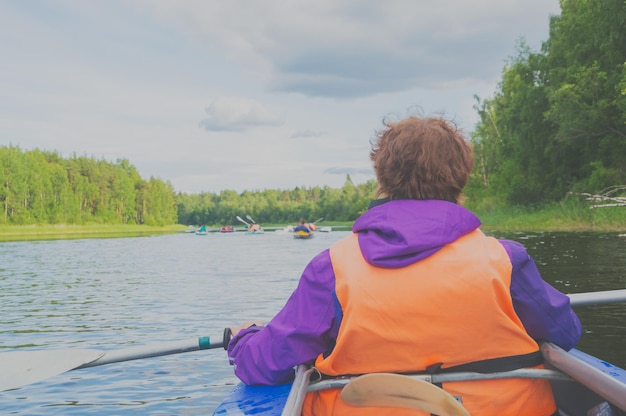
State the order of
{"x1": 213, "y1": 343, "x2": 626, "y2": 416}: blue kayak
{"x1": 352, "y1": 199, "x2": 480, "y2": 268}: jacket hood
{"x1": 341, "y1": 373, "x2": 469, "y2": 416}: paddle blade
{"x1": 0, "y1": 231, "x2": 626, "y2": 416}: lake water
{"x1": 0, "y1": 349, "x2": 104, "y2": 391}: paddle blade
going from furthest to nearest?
{"x1": 0, "y1": 231, "x2": 626, "y2": 416}: lake water
{"x1": 0, "y1": 349, "x2": 104, "y2": 391}: paddle blade
{"x1": 213, "y1": 343, "x2": 626, "y2": 416}: blue kayak
{"x1": 352, "y1": 199, "x2": 480, "y2": 268}: jacket hood
{"x1": 341, "y1": 373, "x2": 469, "y2": 416}: paddle blade

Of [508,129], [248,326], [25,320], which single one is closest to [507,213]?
[508,129]

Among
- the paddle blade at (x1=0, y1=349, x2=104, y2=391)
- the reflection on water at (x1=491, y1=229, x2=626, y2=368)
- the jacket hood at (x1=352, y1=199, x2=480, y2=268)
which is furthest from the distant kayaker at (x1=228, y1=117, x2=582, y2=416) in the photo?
the reflection on water at (x1=491, y1=229, x2=626, y2=368)

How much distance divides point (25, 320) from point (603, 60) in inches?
1057

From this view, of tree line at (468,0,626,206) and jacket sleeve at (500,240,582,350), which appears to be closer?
jacket sleeve at (500,240,582,350)

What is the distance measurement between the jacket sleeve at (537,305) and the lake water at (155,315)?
1851 mm

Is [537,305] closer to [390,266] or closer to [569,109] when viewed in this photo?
[390,266]

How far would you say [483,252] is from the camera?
5.81 feet

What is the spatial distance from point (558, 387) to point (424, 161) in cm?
127

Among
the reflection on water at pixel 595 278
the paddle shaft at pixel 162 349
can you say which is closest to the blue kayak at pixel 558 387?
the paddle shaft at pixel 162 349

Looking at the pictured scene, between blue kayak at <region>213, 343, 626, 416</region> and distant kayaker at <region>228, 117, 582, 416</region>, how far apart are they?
0.03 metres

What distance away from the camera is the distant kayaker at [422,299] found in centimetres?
173

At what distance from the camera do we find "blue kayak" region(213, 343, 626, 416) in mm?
1825

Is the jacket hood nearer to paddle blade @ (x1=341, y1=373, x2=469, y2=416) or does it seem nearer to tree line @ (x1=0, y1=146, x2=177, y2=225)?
paddle blade @ (x1=341, y1=373, x2=469, y2=416)

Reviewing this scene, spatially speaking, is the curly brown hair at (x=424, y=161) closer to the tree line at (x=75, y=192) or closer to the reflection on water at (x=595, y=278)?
the reflection on water at (x=595, y=278)
